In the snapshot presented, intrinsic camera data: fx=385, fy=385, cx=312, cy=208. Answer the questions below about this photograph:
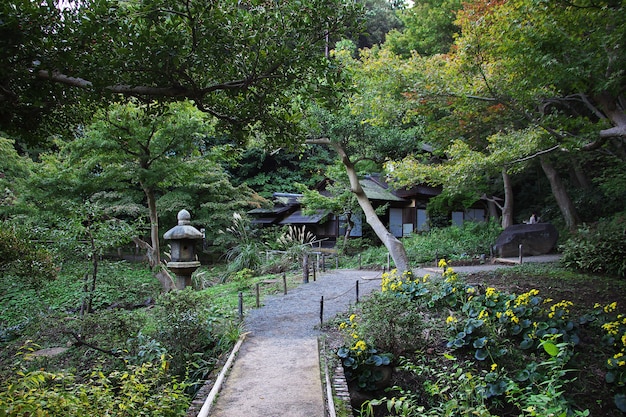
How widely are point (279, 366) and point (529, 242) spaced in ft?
36.3

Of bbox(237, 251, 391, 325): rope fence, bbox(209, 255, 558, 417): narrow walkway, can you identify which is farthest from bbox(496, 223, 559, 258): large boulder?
bbox(209, 255, 558, 417): narrow walkway

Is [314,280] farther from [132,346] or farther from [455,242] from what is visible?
[132,346]

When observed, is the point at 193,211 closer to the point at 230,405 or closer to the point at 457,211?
the point at 457,211

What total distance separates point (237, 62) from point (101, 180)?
918 centimetres

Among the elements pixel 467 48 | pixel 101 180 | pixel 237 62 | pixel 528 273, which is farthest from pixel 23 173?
pixel 528 273

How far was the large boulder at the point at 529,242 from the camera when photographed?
41.3 feet

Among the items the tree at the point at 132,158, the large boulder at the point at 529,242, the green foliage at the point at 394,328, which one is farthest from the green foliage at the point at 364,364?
the large boulder at the point at 529,242

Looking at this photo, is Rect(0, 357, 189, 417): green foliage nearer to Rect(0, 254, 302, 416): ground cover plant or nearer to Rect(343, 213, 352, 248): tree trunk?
Rect(0, 254, 302, 416): ground cover plant

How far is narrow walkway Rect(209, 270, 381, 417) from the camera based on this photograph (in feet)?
11.7

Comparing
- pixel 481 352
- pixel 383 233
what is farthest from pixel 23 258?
pixel 383 233

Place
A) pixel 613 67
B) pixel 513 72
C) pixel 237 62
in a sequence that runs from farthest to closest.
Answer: pixel 513 72, pixel 613 67, pixel 237 62

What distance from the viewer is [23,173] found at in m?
13.3

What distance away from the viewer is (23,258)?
552 centimetres

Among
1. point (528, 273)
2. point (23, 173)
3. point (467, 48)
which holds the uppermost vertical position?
point (467, 48)
